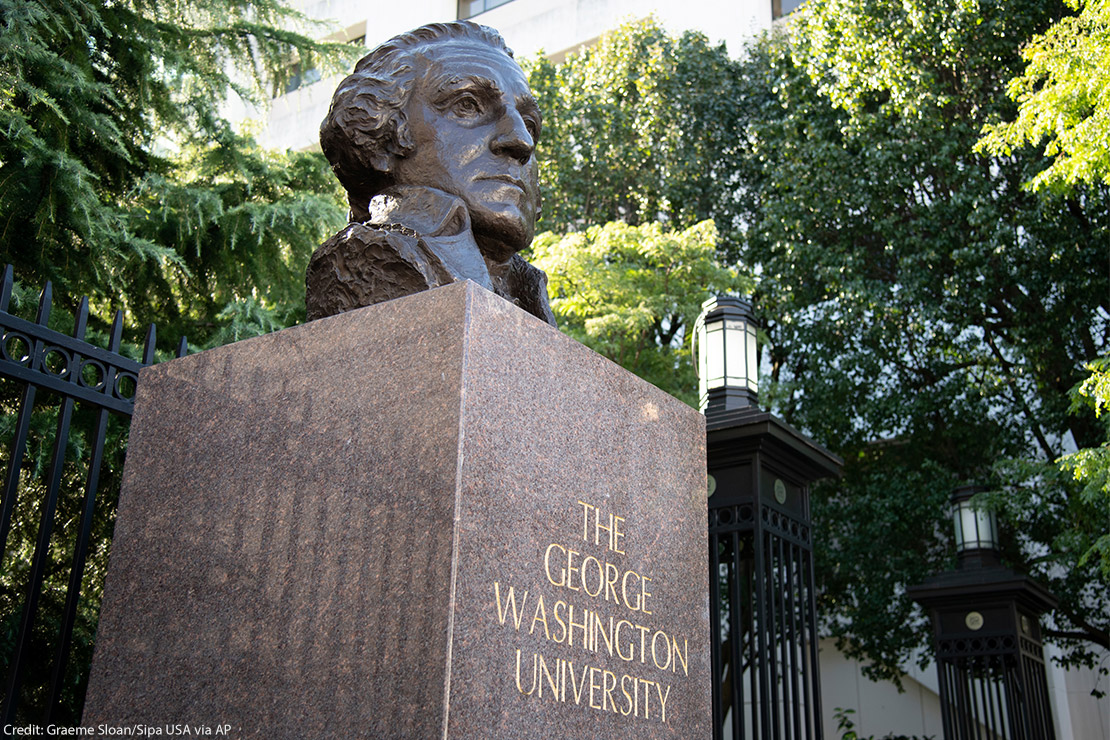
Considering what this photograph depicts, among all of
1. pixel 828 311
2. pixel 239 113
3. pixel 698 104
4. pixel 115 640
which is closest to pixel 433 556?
pixel 115 640

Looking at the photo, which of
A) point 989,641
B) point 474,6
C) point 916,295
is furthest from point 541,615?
point 474,6

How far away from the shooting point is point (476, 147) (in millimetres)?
4488

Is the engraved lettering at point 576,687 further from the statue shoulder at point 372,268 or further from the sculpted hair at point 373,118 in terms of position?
the sculpted hair at point 373,118

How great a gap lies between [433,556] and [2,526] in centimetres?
189

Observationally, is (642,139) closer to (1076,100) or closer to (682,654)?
(1076,100)

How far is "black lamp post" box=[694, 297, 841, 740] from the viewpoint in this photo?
588cm

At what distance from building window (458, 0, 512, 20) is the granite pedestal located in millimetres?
27958

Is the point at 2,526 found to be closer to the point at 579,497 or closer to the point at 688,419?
the point at 579,497

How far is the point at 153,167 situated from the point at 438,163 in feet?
24.1

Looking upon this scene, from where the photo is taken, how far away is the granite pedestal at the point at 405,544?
3111mm

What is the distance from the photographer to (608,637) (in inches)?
141

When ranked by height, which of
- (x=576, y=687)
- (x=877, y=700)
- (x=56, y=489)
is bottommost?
(x=576, y=687)

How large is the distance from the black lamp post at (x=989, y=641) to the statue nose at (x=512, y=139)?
8.11 metres

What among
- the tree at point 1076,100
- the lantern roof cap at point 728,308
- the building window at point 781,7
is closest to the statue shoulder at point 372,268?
the lantern roof cap at point 728,308
